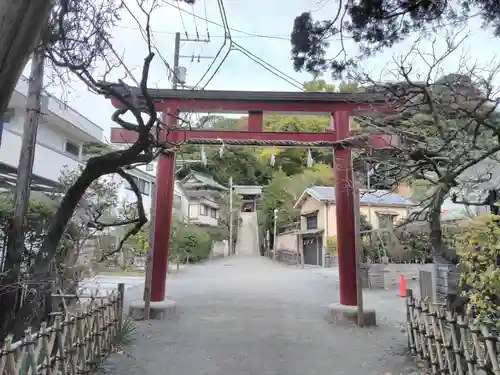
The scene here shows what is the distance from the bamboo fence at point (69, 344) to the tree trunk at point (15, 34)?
6.11 feet

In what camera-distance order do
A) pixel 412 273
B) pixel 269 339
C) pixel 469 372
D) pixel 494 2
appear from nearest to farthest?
pixel 469 372
pixel 494 2
pixel 269 339
pixel 412 273

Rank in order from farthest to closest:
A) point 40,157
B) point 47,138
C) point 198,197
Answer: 1. point 198,197
2. point 47,138
3. point 40,157

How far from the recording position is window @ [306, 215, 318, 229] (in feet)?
91.0

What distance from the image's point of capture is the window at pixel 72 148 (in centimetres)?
1703

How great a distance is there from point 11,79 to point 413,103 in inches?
198

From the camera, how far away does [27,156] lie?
15.3ft

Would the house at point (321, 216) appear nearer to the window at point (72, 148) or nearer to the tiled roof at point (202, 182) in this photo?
the tiled roof at point (202, 182)

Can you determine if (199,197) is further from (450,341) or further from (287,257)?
(450,341)

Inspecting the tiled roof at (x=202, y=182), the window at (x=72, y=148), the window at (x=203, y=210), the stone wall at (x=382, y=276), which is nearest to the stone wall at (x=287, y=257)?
the window at (x=203, y=210)

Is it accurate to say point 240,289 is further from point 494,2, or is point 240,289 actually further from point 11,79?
point 11,79

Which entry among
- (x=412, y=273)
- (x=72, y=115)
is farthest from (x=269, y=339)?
(x=72, y=115)

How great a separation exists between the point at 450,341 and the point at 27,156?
497 centimetres

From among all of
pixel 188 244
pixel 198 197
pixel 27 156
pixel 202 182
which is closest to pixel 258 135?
pixel 27 156

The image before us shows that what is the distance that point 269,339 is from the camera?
21.7 feet
